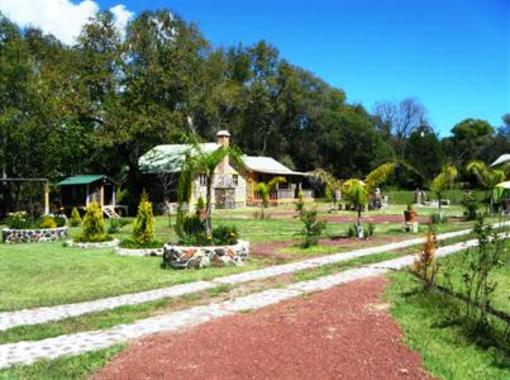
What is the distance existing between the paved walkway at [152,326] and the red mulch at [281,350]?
371mm

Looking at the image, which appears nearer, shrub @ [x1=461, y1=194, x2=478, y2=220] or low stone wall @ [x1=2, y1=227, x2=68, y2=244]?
low stone wall @ [x1=2, y1=227, x2=68, y2=244]

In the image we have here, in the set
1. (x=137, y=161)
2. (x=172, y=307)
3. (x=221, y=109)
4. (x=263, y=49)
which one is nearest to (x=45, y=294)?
(x=172, y=307)

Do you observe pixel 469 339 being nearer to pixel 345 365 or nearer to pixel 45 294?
pixel 345 365

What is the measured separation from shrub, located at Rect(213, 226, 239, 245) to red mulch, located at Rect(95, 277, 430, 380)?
5363mm

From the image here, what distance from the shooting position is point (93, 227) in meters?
17.2

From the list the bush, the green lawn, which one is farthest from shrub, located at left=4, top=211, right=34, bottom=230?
the green lawn

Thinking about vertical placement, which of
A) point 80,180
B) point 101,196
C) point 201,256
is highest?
point 80,180

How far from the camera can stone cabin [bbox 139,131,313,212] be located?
118ft

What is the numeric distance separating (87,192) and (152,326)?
85.9 ft

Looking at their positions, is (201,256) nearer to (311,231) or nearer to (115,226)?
(311,231)

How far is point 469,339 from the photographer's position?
6.50 meters

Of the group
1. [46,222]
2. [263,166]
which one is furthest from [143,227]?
[263,166]

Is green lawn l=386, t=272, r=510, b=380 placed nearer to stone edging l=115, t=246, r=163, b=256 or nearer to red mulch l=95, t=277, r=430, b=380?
red mulch l=95, t=277, r=430, b=380

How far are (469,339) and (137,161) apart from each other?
31.4 meters
